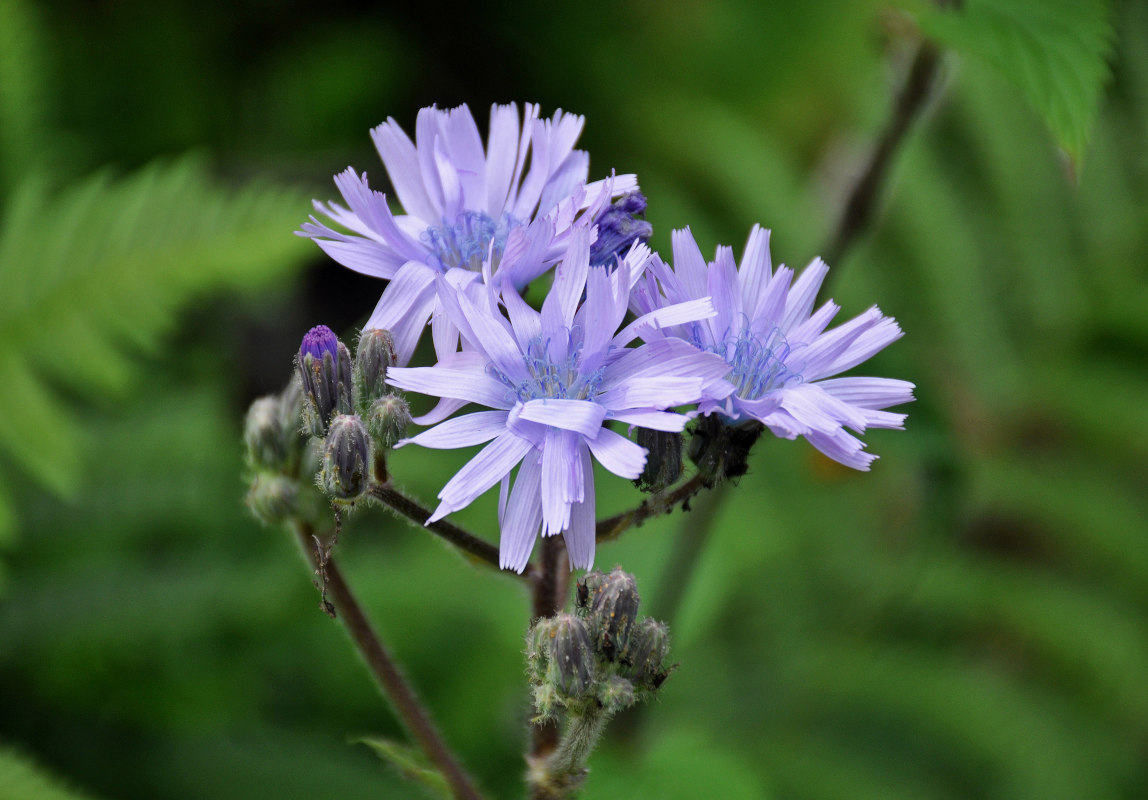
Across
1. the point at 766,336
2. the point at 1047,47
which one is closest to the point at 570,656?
the point at 766,336

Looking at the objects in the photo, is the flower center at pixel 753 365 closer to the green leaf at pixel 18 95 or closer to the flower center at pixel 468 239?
the flower center at pixel 468 239

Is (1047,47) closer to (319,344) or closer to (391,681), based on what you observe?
(319,344)

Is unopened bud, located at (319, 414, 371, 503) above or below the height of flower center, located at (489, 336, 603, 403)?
below

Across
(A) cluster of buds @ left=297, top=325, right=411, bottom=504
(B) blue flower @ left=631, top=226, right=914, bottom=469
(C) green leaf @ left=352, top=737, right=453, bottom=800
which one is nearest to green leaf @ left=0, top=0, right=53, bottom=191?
(A) cluster of buds @ left=297, top=325, right=411, bottom=504

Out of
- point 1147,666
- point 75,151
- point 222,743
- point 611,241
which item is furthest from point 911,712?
point 75,151

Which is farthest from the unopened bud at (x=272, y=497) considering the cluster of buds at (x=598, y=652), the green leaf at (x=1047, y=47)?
the green leaf at (x=1047, y=47)

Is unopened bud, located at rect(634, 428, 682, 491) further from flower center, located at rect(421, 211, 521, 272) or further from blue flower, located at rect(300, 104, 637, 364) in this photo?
flower center, located at rect(421, 211, 521, 272)

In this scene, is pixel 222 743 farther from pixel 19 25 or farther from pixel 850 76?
pixel 850 76
